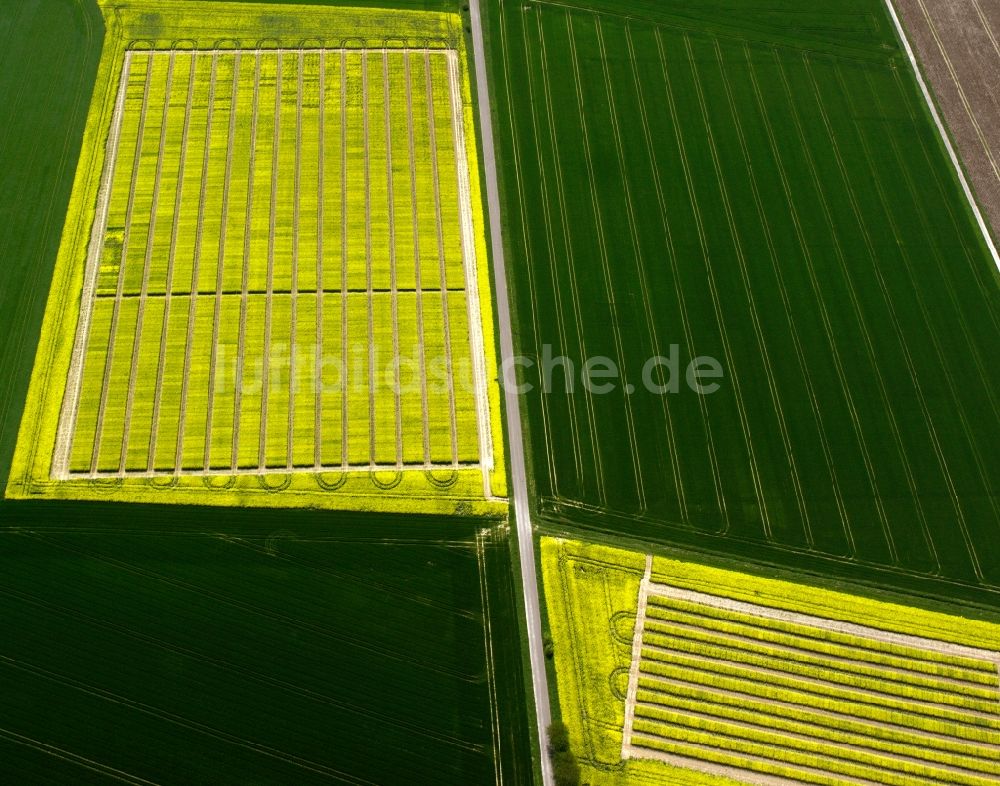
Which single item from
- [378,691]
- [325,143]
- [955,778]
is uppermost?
[325,143]

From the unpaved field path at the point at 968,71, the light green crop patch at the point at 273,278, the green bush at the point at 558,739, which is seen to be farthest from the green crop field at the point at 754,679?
the unpaved field path at the point at 968,71

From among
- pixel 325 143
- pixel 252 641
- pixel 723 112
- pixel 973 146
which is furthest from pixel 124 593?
pixel 973 146

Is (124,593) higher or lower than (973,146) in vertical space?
lower

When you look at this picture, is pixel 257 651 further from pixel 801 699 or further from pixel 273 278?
pixel 801 699

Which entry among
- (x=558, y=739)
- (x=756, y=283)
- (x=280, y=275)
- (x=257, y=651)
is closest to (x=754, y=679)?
(x=558, y=739)

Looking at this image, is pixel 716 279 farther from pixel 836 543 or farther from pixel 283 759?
pixel 283 759

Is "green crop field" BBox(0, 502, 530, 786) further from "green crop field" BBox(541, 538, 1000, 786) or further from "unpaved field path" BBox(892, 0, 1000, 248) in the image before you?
"unpaved field path" BBox(892, 0, 1000, 248)

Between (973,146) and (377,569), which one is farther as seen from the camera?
(973,146)
